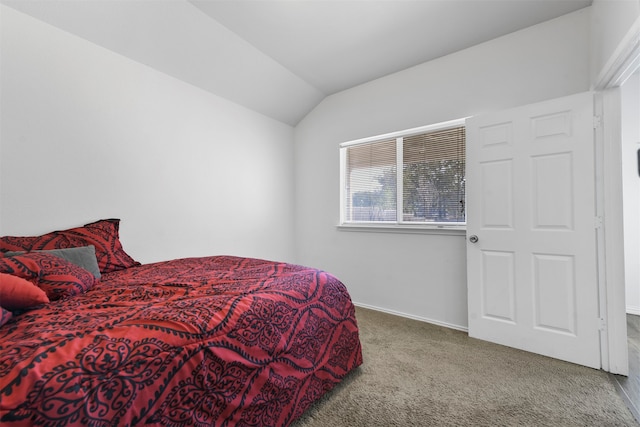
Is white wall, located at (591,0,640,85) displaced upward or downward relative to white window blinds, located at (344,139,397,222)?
upward

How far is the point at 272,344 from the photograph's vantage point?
4.09ft

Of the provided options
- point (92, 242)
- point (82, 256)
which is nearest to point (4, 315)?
point (82, 256)

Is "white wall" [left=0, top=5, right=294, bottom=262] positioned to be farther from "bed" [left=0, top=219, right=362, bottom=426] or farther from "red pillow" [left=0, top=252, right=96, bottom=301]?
"red pillow" [left=0, top=252, right=96, bottom=301]

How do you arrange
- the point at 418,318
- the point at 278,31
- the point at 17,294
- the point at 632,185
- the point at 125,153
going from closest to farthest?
the point at 17,294 < the point at 125,153 < the point at 278,31 < the point at 418,318 < the point at 632,185

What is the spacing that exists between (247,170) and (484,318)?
2868 millimetres

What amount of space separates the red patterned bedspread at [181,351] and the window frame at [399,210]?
1393 mm

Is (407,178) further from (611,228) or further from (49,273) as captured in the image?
(49,273)

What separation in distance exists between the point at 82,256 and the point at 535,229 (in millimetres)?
3212

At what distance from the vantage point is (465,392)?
1.60 meters

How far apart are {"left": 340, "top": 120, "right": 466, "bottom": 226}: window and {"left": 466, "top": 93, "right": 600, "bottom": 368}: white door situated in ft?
0.90

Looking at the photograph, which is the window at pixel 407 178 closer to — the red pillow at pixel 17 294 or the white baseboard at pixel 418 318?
the white baseboard at pixel 418 318

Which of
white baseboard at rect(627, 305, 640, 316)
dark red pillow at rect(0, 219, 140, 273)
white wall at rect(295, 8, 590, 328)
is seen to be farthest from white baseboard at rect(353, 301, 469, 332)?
dark red pillow at rect(0, 219, 140, 273)

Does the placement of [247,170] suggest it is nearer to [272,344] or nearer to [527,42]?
[272,344]

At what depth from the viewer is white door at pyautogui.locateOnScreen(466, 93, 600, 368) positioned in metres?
1.91
